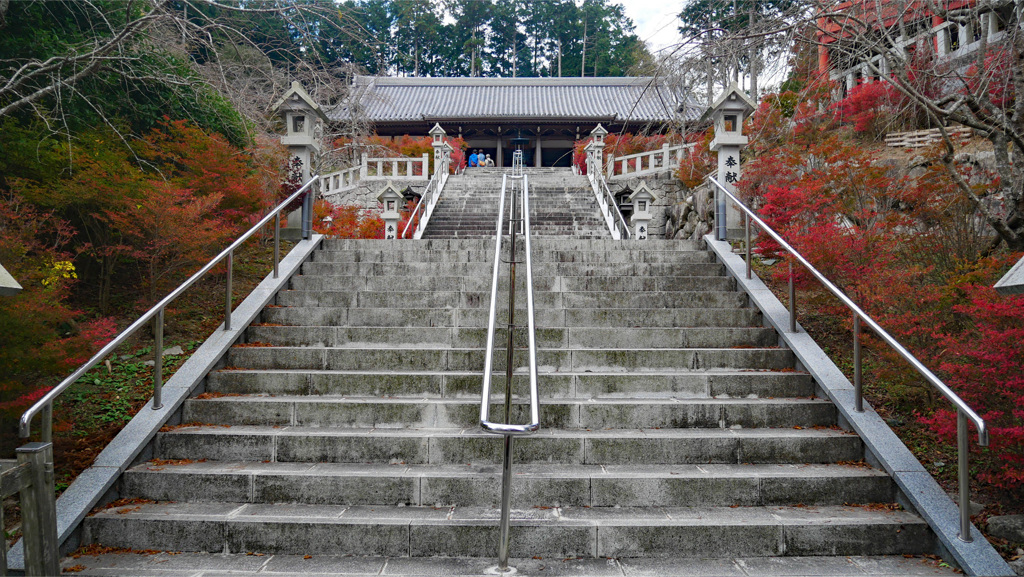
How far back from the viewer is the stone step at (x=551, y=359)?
472 cm

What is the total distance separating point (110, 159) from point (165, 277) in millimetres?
1557

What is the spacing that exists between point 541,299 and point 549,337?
30.5 inches

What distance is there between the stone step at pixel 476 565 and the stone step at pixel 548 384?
144 centimetres

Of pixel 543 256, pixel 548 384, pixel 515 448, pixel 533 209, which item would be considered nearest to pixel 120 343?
pixel 515 448

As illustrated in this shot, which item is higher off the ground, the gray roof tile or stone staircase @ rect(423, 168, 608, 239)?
the gray roof tile

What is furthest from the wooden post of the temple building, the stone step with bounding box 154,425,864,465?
the temple building

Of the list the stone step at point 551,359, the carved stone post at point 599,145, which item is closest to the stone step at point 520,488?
the stone step at point 551,359

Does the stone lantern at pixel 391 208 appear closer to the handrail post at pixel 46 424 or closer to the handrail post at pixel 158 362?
the handrail post at pixel 158 362

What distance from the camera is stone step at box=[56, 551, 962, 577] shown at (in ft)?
9.73

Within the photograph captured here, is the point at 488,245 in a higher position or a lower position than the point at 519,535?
higher

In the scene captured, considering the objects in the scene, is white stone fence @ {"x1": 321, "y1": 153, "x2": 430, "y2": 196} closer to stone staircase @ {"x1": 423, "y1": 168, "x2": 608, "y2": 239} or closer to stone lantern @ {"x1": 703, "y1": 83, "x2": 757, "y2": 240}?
stone staircase @ {"x1": 423, "y1": 168, "x2": 608, "y2": 239}

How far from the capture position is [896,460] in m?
3.58

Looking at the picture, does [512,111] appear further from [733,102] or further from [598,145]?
[733,102]

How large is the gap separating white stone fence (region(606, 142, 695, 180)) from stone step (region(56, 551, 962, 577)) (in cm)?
1668
